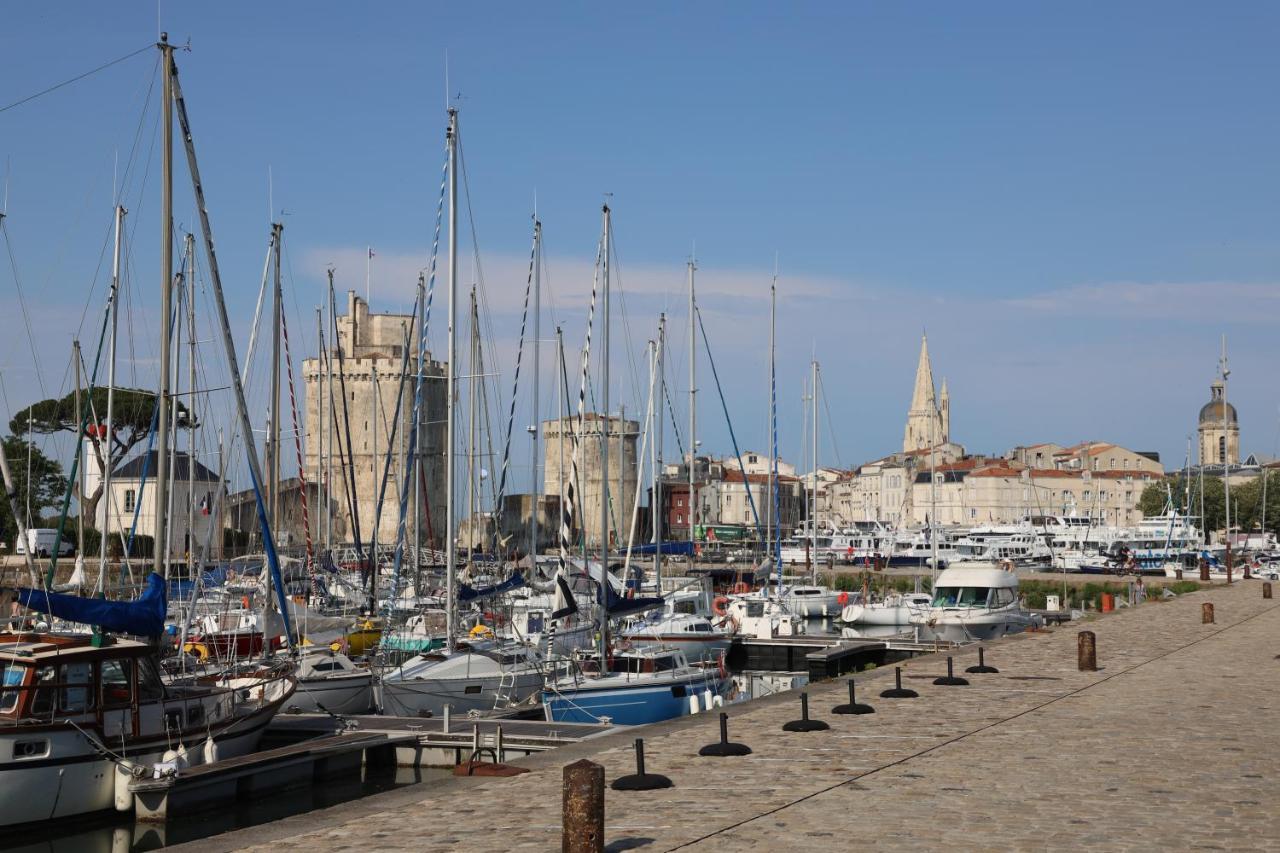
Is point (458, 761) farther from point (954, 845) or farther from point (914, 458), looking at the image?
point (914, 458)

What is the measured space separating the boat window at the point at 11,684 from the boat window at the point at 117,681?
977 millimetres

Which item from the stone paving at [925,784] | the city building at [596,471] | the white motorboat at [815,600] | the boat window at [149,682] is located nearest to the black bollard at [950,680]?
the stone paving at [925,784]

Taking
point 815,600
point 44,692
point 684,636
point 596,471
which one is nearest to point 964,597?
point 684,636

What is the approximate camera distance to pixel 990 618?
119ft

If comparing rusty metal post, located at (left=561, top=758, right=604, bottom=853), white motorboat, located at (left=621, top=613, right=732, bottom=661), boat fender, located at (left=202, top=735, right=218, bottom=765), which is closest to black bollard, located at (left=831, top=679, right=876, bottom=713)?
boat fender, located at (left=202, top=735, right=218, bottom=765)

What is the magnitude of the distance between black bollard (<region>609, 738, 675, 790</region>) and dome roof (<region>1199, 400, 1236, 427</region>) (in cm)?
18080

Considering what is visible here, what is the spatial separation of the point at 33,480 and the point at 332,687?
4168 centimetres

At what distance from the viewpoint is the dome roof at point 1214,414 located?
592 feet

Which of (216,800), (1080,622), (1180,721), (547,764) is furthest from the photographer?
(1080,622)

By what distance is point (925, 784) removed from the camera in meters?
12.3

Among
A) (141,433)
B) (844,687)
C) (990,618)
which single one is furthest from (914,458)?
(844,687)

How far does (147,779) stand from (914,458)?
497 ft

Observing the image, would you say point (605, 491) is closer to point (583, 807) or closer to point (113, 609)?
point (113, 609)

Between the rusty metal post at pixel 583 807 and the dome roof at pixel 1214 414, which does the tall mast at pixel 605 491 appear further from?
→ the dome roof at pixel 1214 414
